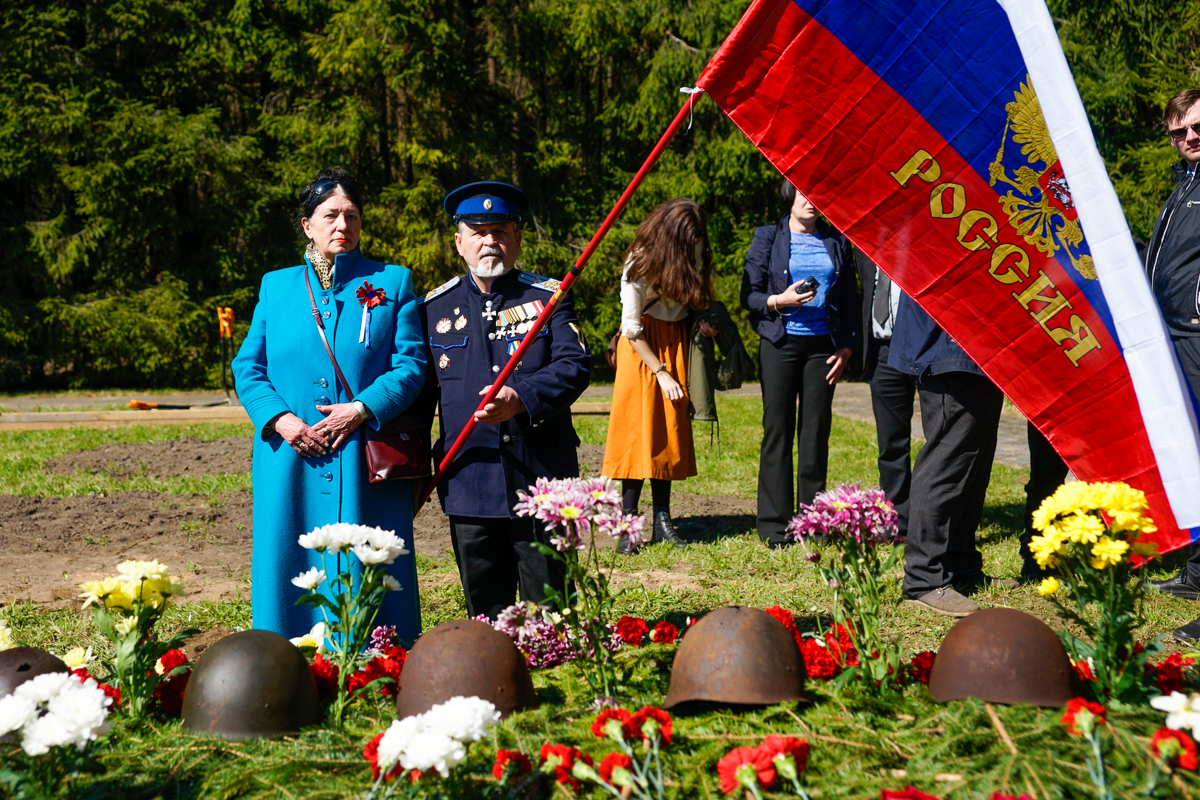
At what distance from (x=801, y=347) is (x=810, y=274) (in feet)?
1.45

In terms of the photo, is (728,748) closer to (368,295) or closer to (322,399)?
(322,399)

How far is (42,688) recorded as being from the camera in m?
2.04

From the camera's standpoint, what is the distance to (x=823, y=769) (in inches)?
86.5

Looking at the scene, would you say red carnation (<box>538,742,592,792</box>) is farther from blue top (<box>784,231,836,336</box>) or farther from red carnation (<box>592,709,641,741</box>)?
blue top (<box>784,231,836,336</box>)

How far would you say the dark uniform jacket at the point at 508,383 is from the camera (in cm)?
327

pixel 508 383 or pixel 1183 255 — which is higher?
pixel 1183 255

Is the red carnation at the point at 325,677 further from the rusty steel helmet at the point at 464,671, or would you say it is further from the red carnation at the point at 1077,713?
the red carnation at the point at 1077,713

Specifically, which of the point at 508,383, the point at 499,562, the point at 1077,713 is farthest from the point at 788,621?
the point at 508,383

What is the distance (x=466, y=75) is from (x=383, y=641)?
18.0 meters

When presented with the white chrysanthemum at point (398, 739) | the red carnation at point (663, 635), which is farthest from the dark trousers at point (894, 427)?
the white chrysanthemum at point (398, 739)

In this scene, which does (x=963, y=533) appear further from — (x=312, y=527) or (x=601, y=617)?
(x=312, y=527)

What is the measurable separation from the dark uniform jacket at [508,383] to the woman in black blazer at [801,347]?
2.34 m

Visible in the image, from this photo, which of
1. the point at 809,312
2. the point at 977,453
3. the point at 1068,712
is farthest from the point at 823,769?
the point at 809,312

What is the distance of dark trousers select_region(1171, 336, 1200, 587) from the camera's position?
4.40 metres
